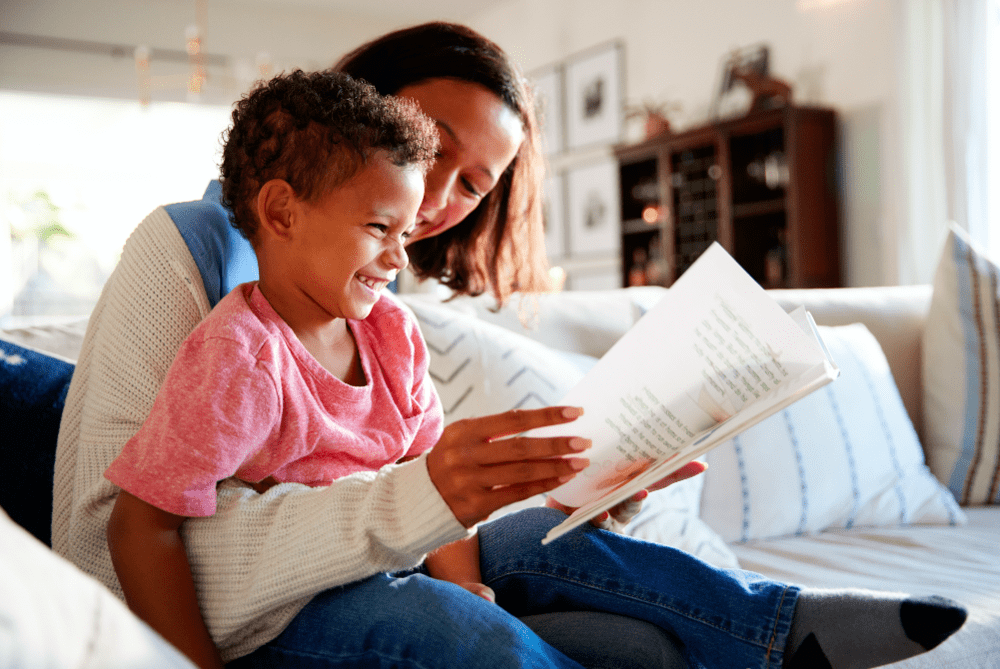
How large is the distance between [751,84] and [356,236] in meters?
3.40

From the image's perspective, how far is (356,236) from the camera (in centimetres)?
78

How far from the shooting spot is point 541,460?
2.01ft

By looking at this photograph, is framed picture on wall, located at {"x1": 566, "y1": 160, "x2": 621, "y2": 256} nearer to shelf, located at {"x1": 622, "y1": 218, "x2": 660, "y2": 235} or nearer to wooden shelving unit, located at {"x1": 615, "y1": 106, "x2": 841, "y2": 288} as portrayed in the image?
shelf, located at {"x1": 622, "y1": 218, "x2": 660, "y2": 235}

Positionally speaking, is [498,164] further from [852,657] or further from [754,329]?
[852,657]

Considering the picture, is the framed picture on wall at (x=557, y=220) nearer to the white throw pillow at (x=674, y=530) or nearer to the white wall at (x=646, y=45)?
the white wall at (x=646, y=45)

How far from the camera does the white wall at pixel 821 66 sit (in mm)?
3547

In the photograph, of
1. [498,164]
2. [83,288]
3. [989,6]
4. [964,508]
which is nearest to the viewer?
[498,164]

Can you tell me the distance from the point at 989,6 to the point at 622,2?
2112 mm

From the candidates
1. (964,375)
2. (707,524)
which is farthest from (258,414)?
(964,375)

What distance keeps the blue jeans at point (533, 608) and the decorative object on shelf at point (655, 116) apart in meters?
3.59

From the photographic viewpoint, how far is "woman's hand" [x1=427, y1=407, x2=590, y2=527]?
0.61m

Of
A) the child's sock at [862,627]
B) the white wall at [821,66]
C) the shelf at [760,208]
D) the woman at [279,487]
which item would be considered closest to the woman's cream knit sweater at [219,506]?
the woman at [279,487]

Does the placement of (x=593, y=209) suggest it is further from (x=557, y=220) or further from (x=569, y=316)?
(x=569, y=316)

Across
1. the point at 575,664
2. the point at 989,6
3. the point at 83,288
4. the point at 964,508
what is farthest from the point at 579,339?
the point at 83,288
